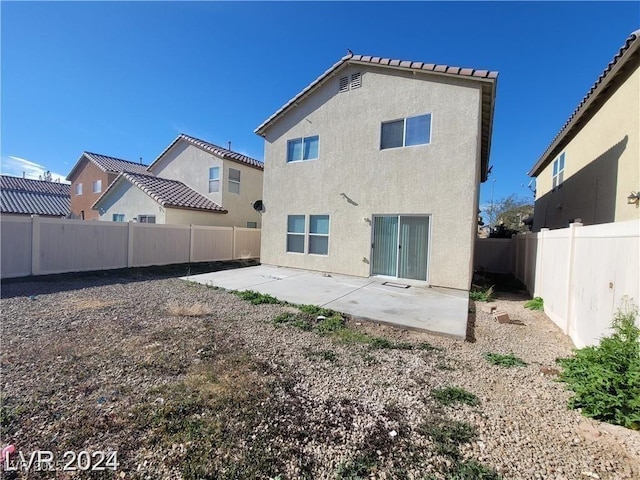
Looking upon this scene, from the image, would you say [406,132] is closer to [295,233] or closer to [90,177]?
[295,233]

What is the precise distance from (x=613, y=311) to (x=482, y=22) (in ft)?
32.7

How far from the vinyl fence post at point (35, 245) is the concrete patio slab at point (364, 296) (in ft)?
16.5

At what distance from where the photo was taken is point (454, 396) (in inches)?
134

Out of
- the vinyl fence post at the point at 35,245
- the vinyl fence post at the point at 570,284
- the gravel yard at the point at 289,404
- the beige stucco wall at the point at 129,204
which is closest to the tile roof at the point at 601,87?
the vinyl fence post at the point at 570,284

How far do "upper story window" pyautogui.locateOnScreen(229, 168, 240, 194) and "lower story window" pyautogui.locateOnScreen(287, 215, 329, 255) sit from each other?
23.6ft

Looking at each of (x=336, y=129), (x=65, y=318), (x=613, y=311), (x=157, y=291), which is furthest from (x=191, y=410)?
(x=336, y=129)

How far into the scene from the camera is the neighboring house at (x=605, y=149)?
748 centimetres

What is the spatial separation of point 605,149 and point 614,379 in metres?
9.67

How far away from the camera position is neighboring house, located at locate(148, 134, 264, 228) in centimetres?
1803

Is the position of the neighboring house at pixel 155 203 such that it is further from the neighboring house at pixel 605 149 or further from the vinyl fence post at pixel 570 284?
the neighboring house at pixel 605 149

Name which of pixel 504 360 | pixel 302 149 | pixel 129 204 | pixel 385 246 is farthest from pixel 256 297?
pixel 129 204

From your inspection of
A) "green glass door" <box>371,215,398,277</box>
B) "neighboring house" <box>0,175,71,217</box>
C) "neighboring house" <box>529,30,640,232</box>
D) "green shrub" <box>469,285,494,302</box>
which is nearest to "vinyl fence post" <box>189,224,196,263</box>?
"green glass door" <box>371,215,398,277</box>

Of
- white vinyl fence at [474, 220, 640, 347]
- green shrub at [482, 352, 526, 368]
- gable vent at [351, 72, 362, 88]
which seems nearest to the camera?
white vinyl fence at [474, 220, 640, 347]

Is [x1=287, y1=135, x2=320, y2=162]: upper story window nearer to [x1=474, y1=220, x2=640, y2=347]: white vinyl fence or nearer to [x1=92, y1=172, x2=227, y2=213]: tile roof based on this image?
[x1=92, y1=172, x2=227, y2=213]: tile roof
